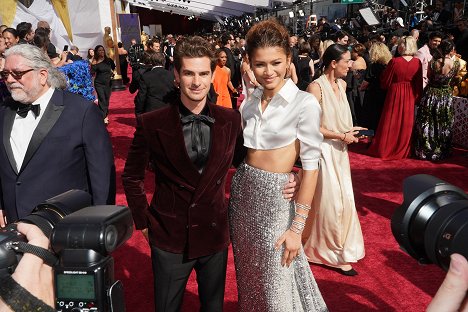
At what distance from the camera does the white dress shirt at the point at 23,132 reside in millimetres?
2191

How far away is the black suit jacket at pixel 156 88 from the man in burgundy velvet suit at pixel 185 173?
129 inches

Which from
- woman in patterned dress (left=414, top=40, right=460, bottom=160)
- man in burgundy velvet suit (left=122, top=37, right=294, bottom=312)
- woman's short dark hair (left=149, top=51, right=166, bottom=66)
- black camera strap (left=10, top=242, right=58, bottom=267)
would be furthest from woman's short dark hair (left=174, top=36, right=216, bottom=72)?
woman in patterned dress (left=414, top=40, right=460, bottom=160)

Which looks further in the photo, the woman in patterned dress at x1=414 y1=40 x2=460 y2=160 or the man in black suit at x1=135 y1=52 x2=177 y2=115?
the woman in patterned dress at x1=414 y1=40 x2=460 y2=160

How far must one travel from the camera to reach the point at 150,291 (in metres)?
3.21

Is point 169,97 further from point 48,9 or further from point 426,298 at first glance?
point 48,9

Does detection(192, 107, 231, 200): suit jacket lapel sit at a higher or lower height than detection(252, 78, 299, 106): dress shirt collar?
lower

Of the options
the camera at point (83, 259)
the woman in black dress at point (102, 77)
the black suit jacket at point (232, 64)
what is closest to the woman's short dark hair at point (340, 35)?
the black suit jacket at point (232, 64)

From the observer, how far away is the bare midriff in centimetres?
208

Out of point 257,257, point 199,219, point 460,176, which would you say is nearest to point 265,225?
point 257,257

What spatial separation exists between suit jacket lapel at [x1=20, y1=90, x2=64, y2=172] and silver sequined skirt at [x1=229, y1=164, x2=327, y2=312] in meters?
0.94

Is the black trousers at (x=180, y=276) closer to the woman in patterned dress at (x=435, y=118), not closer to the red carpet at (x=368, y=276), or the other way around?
the red carpet at (x=368, y=276)

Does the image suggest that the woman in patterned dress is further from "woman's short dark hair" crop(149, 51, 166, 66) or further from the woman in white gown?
"woman's short dark hair" crop(149, 51, 166, 66)

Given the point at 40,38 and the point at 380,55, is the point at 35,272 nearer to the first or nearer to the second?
the point at 40,38

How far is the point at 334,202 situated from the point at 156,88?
281 cm
